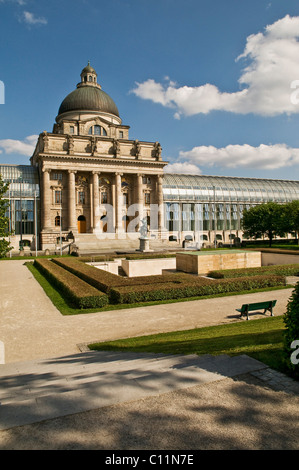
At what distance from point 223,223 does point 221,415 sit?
74.0 meters

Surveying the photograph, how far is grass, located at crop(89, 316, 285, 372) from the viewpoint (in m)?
7.07

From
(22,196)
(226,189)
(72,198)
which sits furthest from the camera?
(226,189)

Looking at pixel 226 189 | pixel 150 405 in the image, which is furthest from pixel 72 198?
pixel 150 405

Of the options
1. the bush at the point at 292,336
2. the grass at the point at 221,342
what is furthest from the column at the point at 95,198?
the bush at the point at 292,336

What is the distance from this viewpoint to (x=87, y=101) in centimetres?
6738

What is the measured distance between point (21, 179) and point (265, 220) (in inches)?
1927

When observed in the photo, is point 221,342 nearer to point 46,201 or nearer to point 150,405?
point 150,405

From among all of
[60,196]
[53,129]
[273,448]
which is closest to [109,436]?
[273,448]

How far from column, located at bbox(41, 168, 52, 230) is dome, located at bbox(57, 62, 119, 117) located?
730 inches

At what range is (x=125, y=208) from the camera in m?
65.7

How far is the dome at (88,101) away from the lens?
67.1 m

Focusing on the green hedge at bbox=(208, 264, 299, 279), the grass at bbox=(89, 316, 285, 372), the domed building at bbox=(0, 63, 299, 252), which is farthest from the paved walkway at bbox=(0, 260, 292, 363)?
the domed building at bbox=(0, 63, 299, 252)

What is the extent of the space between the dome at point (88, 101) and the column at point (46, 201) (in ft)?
60.8

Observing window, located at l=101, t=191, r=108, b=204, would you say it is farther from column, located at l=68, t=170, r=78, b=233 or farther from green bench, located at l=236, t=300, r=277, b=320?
green bench, located at l=236, t=300, r=277, b=320
